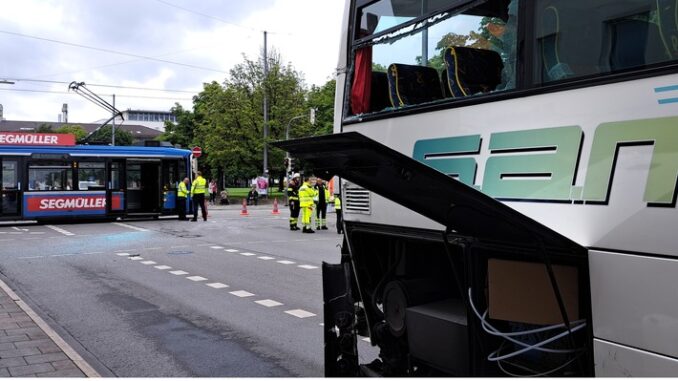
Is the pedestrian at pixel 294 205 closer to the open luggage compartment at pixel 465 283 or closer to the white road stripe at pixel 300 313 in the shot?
the white road stripe at pixel 300 313

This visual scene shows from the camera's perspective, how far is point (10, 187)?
20141 millimetres

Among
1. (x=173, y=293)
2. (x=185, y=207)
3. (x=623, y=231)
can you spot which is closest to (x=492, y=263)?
(x=623, y=231)

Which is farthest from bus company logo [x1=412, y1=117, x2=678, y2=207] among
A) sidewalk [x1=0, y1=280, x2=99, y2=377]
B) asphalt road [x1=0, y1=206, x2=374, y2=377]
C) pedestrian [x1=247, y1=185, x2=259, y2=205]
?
pedestrian [x1=247, y1=185, x2=259, y2=205]

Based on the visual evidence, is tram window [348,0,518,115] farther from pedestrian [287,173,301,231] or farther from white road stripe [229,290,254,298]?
pedestrian [287,173,301,231]

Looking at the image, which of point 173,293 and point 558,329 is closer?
point 558,329

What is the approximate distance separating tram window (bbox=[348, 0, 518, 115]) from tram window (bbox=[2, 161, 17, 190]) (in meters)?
19.2

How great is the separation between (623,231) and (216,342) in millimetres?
4774

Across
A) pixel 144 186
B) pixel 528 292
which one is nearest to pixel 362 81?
pixel 528 292

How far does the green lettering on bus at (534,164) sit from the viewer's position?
2.55 metres

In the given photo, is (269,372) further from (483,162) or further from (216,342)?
(483,162)

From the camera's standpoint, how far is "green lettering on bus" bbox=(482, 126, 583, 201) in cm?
255

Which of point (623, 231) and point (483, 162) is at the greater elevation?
point (483, 162)

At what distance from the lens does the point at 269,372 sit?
5207 millimetres

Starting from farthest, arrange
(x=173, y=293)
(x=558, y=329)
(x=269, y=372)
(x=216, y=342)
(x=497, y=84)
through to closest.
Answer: (x=173, y=293), (x=216, y=342), (x=269, y=372), (x=497, y=84), (x=558, y=329)
